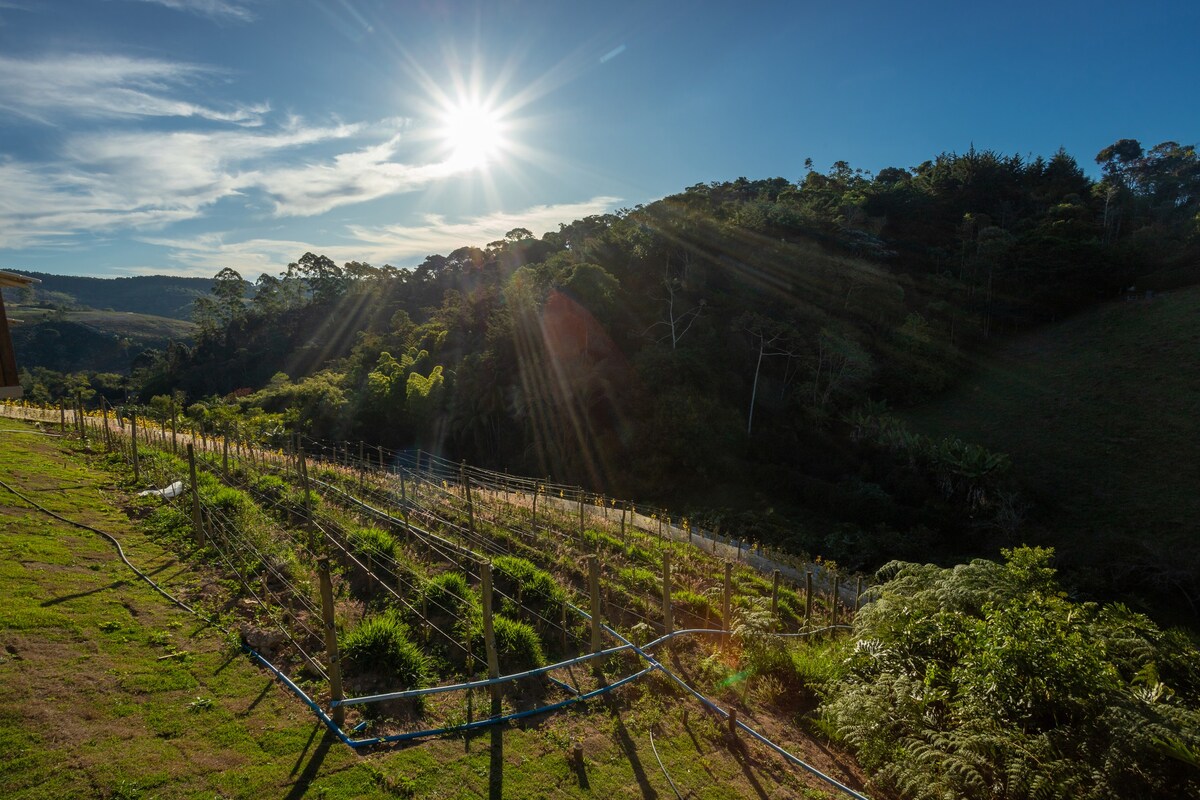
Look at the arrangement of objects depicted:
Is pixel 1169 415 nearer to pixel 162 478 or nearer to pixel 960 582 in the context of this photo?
pixel 960 582

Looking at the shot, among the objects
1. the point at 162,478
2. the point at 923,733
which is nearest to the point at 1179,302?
the point at 923,733

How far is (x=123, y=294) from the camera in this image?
14312 centimetres

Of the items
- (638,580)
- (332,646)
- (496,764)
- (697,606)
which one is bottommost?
(697,606)

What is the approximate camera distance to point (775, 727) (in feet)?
15.5

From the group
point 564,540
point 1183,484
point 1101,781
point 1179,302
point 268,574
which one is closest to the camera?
point 1101,781

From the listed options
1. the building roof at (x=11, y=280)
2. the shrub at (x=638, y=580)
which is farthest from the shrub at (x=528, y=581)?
the building roof at (x=11, y=280)

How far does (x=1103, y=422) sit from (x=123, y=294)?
191291 mm

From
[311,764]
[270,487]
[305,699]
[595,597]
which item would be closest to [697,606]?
[595,597]

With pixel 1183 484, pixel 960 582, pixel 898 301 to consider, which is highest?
pixel 898 301

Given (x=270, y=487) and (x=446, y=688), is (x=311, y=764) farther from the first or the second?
(x=270, y=487)

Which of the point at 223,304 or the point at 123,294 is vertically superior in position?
the point at 123,294

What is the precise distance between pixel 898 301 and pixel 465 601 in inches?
1110

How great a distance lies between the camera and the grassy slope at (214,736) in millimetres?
3188

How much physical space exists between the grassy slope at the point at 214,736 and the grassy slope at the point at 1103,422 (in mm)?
18693
